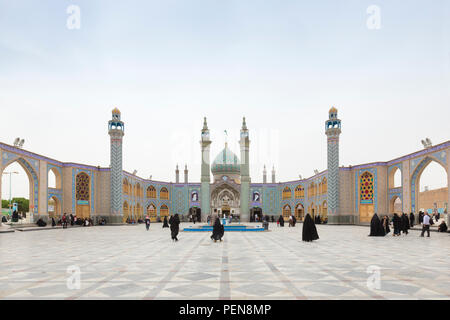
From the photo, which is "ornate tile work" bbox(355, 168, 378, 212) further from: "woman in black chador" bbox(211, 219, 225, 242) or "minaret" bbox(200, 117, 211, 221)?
"woman in black chador" bbox(211, 219, 225, 242)

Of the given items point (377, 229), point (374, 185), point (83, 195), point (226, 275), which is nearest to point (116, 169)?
point (83, 195)

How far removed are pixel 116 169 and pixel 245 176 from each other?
1203 centimetres

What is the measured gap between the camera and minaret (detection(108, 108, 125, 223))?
28692 millimetres

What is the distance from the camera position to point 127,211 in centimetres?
3272

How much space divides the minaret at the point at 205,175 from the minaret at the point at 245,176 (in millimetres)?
3090

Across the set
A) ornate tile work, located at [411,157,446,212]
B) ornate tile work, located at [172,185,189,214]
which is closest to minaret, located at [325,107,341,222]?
ornate tile work, located at [411,157,446,212]

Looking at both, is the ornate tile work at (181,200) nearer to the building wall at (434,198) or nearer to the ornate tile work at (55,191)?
the ornate tile work at (55,191)

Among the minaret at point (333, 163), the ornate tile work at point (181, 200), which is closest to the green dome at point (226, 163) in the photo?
the ornate tile work at point (181, 200)

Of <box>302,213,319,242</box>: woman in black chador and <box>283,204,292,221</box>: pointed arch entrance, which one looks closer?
<box>302,213,319,242</box>: woman in black chador

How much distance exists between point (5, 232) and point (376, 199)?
2199 cm

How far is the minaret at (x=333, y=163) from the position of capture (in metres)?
27.9

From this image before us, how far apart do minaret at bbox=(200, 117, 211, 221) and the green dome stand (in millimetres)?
4674
